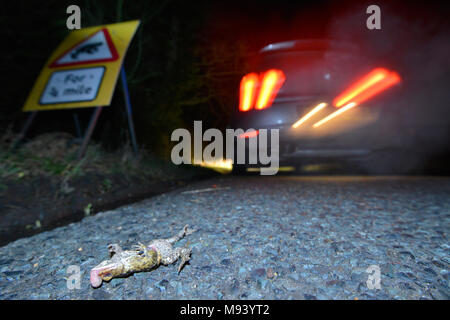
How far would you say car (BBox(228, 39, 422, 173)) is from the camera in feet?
9.75

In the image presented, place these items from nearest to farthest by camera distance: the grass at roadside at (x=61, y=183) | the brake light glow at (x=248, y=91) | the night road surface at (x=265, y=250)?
the night road surface at (x=265, y=250) < the grass at roadside at (x=61, y=183) < the brake light glow at (x=248, y=91)

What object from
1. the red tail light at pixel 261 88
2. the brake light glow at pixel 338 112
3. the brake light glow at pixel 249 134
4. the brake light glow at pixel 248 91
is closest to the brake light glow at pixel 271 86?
the red tail light at pixel 261 88

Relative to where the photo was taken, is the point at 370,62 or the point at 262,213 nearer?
the point at 262,213

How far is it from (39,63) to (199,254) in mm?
5351

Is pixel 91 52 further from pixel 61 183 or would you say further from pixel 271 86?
pixel 271 86

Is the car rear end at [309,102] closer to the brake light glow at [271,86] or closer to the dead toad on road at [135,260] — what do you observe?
the brake light glow at [271,86]

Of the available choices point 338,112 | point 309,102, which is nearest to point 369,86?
point 338,112

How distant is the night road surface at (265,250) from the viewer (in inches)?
39.6

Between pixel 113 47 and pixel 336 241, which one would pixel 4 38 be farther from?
pixel 336 241

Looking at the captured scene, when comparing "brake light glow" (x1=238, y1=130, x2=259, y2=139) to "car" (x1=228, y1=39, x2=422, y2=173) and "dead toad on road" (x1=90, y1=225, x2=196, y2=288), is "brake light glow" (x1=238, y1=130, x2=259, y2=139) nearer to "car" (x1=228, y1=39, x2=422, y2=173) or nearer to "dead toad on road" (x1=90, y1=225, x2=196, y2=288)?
"car" (x1=228, y1=39, x2=422, y2=173)

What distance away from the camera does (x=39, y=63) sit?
4.70m

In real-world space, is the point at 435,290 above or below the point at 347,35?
below

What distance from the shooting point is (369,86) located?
300 centimetres
